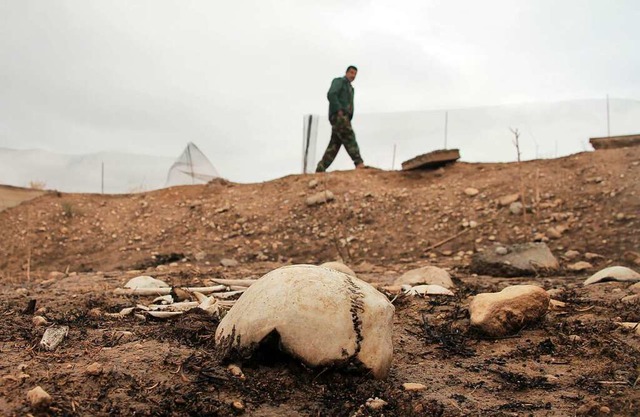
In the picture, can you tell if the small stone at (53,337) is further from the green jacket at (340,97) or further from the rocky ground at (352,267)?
the green jacket at (340,97)

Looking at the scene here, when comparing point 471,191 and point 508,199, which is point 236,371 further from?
point 471,191

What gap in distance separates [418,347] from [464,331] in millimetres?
369

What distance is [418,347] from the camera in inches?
132

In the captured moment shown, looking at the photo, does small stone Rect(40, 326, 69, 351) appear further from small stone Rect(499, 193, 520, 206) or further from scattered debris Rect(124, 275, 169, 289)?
small stone Rect(499, 193, 520, 206)

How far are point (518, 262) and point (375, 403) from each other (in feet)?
11.9

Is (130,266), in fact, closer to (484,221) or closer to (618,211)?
(484,221)

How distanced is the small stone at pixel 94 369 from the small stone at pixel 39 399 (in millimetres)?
289

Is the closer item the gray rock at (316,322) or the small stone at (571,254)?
the gray rock at (316,322)

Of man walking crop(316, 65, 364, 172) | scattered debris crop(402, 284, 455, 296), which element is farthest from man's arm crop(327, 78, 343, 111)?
scattered debris crop(402, 284, 455, 296)

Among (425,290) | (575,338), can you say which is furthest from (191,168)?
(575,338)

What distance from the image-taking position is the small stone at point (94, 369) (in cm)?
245

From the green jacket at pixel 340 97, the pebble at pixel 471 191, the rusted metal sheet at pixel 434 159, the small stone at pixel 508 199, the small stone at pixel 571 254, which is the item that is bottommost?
the small stone at pixel 571 254

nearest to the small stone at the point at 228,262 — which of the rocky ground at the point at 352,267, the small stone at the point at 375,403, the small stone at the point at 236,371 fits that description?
the rocky ground at the point at 352,267

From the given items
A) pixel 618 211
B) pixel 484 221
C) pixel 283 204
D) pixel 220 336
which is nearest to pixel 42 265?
pixel 283 204
